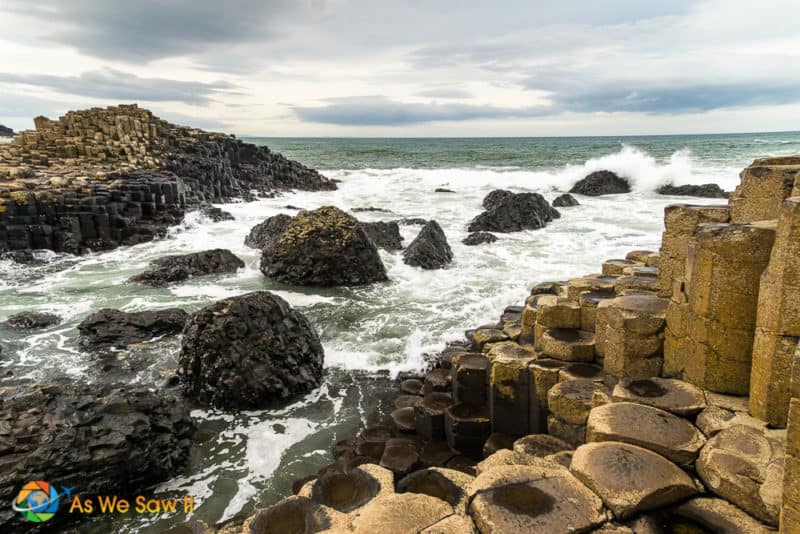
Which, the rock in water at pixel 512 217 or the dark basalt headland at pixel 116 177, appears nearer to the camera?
the dark basalt headland at pixel 116 177

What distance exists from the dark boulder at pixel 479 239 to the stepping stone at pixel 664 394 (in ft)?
37.2

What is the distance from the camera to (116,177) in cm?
2012

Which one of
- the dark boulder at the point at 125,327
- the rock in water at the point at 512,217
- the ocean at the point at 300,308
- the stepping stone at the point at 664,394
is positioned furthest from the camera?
the rock in water at the point at 512,217

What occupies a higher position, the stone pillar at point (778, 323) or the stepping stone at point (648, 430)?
the stone pillar at point (778, 323)

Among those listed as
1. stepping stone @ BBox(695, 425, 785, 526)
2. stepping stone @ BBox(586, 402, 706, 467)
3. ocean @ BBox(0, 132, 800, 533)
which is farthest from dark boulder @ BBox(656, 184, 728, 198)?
stepping stone @ BBox(695, 425, 785, 526)

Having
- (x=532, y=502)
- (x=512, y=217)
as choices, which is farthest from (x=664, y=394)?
(x=512, y=217)

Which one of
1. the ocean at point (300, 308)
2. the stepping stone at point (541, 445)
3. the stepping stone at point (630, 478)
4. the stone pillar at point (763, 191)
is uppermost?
the stone pillar at point (763, 191)

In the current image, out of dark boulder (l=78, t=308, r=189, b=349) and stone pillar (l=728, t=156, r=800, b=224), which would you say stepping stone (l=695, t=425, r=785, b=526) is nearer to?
stone pillar (l=728, t=156, r=800, b=224)

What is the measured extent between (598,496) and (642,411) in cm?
98

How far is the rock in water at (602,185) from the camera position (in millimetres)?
27328

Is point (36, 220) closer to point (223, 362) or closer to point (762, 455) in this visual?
point (223, 362)

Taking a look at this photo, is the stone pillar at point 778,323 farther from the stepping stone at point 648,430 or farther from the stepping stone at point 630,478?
the stepping stone at point 630,478

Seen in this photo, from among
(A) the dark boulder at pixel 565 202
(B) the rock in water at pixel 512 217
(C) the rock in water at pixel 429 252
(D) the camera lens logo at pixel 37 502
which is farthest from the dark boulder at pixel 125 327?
(A) the dark boulder at pixel 565 202

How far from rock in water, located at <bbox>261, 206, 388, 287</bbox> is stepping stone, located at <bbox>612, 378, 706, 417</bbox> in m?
8.02
